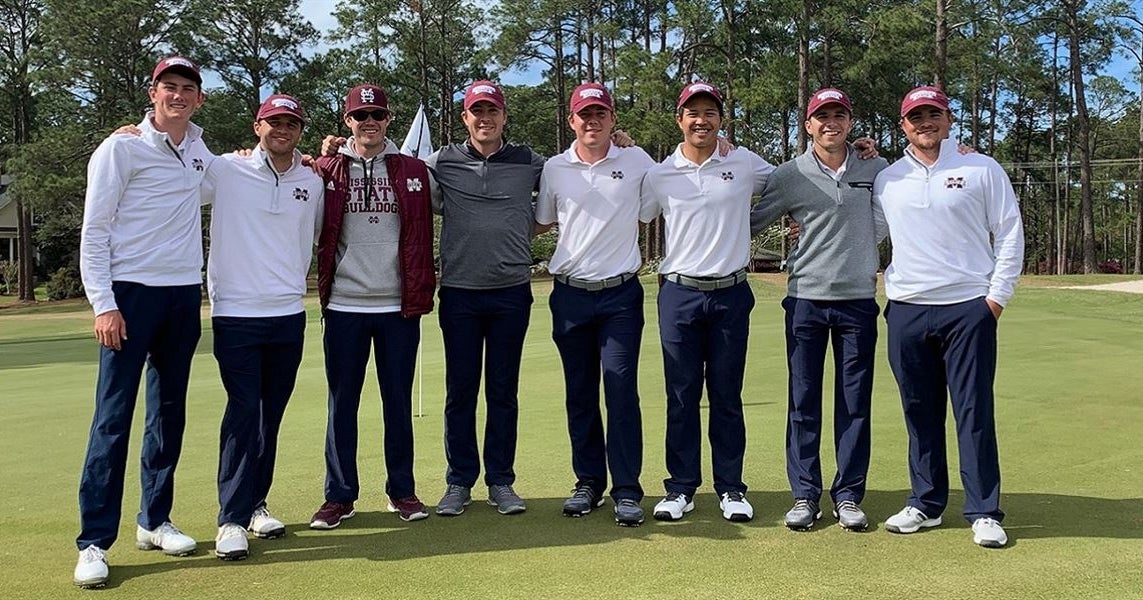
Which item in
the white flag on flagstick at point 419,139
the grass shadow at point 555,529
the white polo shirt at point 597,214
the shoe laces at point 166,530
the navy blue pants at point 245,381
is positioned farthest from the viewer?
the white flag on flagstick at point 419,139

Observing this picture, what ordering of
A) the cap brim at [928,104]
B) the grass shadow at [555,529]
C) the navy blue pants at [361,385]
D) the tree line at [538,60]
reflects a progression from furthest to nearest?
the tree line at [538,60]
the navy blue pants at [361,385]
the cap brim at [928,104]
the grass shadow at [555,529]

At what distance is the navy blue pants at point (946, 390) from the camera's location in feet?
14.4

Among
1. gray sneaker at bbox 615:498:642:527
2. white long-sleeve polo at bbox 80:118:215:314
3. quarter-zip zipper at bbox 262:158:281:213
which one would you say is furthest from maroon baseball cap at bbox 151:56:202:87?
gray sneaker at bbox 615:498:642:527

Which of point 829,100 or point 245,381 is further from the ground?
point 829,100

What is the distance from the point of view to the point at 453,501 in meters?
4.84

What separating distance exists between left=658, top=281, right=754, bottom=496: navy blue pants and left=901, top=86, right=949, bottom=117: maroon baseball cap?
1.20 meters

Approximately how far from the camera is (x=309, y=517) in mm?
4773

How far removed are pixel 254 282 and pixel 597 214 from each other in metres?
1.77

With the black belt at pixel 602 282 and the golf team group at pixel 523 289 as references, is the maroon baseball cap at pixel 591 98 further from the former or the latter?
the black belt at pixel 602 282

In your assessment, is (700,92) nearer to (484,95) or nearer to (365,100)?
(484,95)

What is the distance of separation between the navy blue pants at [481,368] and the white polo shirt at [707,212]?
0.90m

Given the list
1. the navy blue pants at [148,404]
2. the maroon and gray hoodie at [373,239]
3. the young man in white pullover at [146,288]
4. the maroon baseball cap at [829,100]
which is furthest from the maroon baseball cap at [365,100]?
the maroon baseball cap at [829,100]

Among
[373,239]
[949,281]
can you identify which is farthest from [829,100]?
[373,239]

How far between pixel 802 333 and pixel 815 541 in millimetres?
1092
